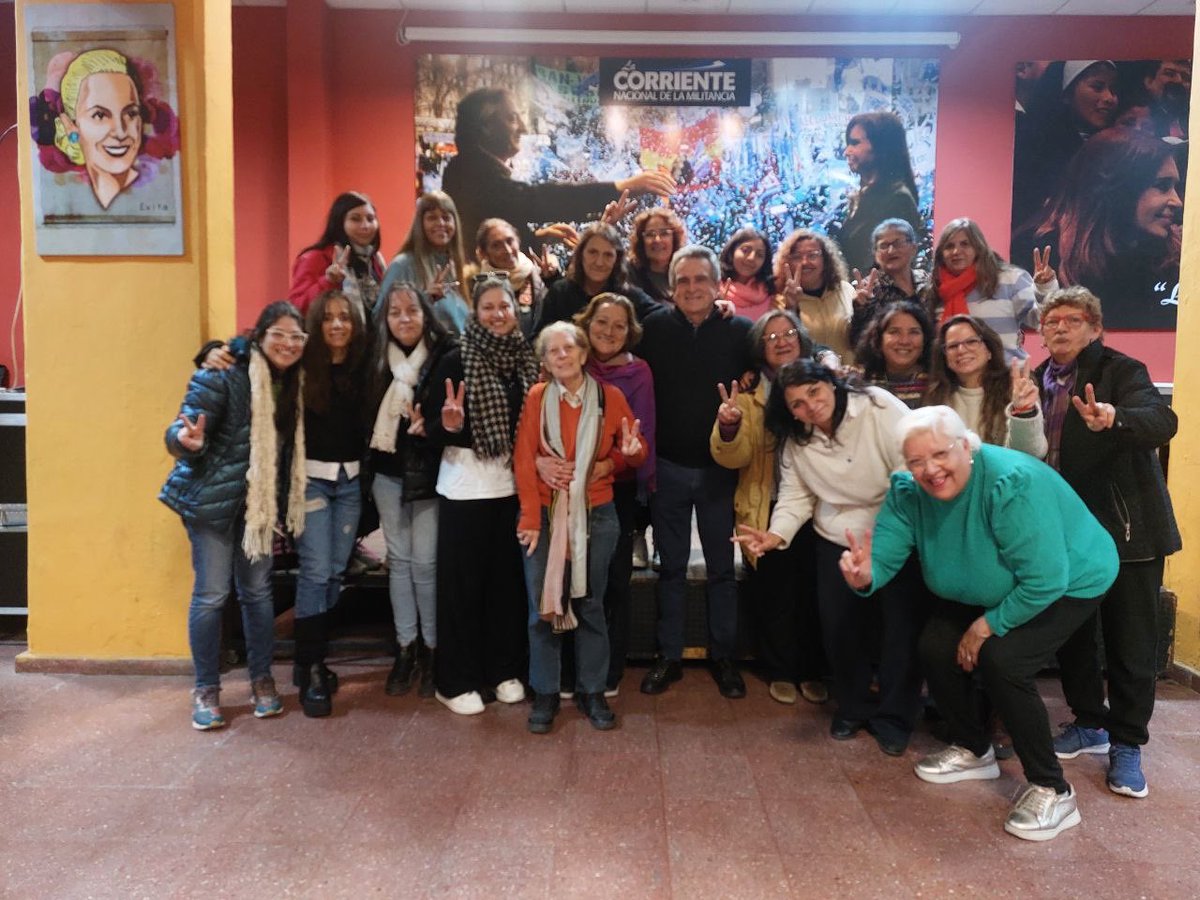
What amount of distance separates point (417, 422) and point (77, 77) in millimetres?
1873

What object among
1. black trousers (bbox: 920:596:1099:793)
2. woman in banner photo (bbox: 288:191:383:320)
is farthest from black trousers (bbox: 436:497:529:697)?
black trousers (bbox: 920:596:1099:793)

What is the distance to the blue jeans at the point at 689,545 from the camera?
119 inches

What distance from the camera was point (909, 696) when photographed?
2723 mm

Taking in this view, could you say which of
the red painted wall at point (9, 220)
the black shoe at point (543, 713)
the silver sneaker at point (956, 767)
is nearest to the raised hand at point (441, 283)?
the black shoe at point (543, 713)

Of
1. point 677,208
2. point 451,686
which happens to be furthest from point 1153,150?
point 451,686

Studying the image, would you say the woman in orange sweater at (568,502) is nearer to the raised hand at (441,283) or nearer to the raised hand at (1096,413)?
the raised hand at (441,283)

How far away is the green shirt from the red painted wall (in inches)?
246

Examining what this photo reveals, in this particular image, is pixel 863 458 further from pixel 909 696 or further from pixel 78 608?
pixel 78 608

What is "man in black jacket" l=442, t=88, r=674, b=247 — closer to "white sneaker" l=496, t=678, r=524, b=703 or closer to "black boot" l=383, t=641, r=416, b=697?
"black boot" l=383, t=641, r=416, b=697

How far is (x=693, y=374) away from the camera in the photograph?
3006 millimetres

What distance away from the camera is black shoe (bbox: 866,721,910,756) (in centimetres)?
269

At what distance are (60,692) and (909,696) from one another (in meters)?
3.03

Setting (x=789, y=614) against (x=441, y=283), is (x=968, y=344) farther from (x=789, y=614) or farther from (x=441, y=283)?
(x=441, y=283)

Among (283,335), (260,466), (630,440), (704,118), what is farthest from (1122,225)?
(260,466)
